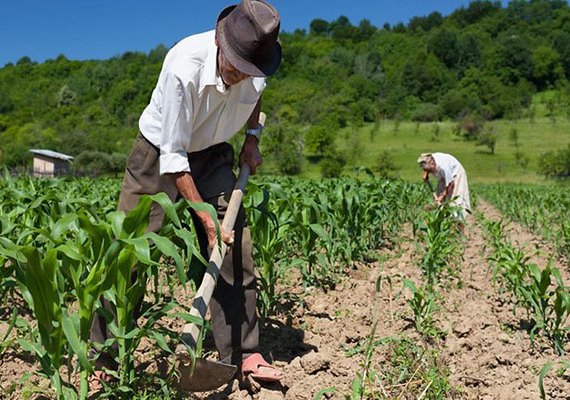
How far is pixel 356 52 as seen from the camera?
99.9 metres

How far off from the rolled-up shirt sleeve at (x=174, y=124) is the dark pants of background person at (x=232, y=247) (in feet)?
1.15

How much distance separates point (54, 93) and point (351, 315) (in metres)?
87.7

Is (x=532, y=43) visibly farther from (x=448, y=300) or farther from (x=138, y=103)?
(x=448, y=300)

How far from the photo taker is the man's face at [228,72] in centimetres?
239

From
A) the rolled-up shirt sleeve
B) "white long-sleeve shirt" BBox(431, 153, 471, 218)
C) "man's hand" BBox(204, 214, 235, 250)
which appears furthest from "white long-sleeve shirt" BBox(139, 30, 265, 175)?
"white long-sleeve shirt" BBox(431, 153, 471, 218)

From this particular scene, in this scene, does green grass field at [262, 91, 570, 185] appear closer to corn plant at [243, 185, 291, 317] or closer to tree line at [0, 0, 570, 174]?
tree line at [0, 0, 570, 174]

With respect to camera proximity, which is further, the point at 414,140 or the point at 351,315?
the point at 414,140

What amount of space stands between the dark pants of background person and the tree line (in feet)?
171

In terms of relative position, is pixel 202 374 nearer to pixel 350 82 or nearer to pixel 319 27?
pixel 350 82

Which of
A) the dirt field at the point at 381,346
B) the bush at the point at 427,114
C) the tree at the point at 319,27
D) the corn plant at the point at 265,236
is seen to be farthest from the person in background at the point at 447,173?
the tree at the point at 319,27

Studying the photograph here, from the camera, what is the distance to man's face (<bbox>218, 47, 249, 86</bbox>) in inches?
94.0

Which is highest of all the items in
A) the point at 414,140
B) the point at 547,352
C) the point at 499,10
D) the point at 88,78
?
the point at 499,10

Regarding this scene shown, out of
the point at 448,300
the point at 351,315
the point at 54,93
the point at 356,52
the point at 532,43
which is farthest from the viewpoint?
the point at 356,52

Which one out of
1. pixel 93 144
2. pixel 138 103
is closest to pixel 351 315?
pixel 93 144
